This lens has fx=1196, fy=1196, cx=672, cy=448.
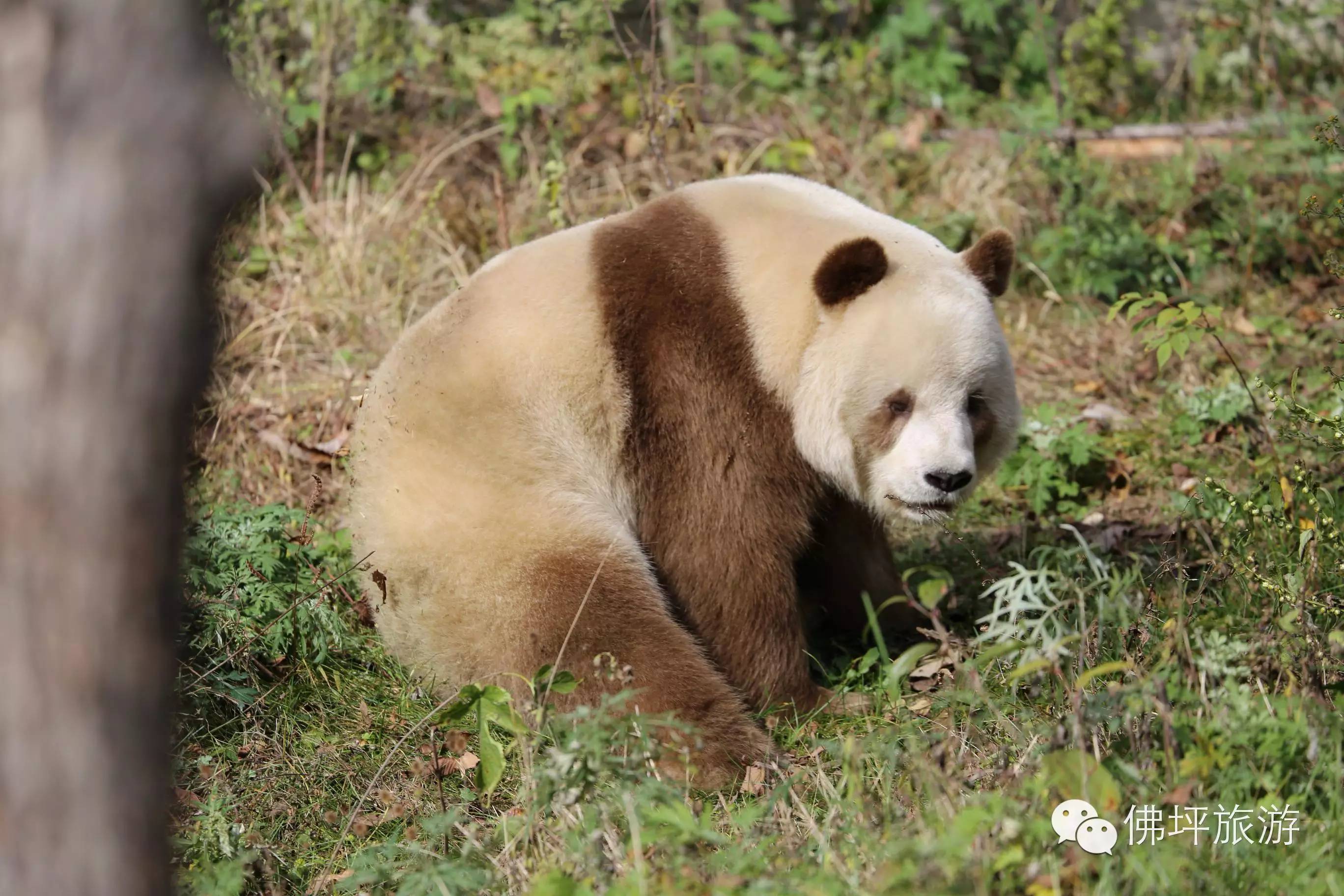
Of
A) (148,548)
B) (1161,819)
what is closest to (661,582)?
(1161,819)

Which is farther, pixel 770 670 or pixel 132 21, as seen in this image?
pixel 770 670

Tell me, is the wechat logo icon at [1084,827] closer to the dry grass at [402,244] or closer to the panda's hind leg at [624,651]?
the panda's hind leg at [624,651]

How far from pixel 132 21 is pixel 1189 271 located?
248 inches

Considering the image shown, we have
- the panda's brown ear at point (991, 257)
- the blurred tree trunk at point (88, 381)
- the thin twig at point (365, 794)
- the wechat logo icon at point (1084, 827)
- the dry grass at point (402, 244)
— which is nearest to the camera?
the blurred tree trunk at point (88, 381)

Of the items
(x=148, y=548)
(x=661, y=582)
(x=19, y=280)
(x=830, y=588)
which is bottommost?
(x=830, y=588)

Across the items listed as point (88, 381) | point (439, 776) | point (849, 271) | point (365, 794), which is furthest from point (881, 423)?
point (88, 381)

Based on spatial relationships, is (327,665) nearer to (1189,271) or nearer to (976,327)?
(976,327)

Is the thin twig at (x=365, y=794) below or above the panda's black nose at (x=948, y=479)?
below

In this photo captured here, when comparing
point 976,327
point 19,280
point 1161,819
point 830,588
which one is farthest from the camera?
point 830,588

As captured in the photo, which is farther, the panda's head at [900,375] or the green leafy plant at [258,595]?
the green leafy plant at [258,595]

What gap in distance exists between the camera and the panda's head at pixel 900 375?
387cm

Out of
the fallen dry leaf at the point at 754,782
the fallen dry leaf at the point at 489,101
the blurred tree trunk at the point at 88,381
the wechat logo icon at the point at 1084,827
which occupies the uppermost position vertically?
the blurred tree trunk at the point at 88,381

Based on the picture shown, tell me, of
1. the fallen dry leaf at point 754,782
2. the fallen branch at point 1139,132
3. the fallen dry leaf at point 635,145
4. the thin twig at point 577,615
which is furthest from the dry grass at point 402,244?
the fallen dry leaf at point 754,782

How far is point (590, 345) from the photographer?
12.9 feet
